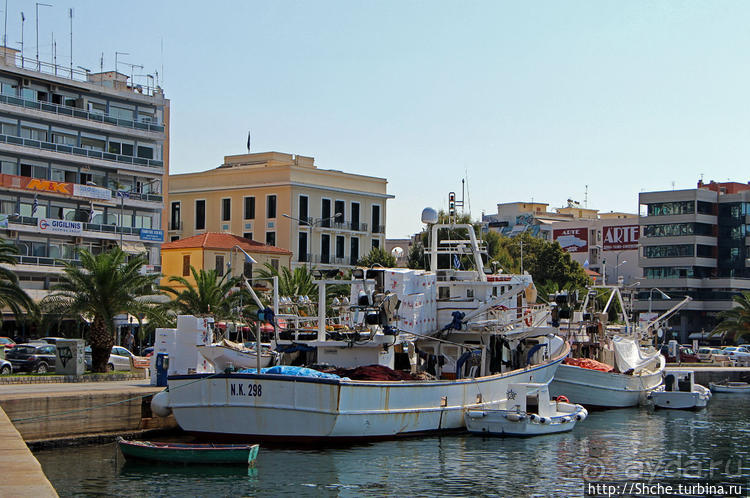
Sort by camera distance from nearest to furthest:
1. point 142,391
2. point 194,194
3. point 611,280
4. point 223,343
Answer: point 142,391, point 223,343, point 194,194, point 611,280

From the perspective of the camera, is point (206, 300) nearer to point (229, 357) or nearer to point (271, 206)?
point (229, 357)

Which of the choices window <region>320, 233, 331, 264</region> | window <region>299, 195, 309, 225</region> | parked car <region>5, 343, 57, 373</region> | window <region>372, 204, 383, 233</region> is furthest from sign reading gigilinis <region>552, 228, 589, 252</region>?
parked car <region>5, 343, 57, 373</region>

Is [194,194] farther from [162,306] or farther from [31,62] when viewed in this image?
[162,306]

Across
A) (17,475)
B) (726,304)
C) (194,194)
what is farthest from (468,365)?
(726,304)

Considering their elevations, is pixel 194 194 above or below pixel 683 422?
above

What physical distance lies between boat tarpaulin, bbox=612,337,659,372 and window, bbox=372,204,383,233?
41997 millimetres

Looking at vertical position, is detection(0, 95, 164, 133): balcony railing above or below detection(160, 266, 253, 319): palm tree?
above

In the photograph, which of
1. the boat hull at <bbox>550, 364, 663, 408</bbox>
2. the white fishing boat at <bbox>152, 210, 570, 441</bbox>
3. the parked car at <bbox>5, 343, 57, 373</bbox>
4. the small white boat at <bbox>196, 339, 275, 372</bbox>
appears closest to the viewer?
the white fishing boat at <bbox>152, 210, 570, 441</bbox>

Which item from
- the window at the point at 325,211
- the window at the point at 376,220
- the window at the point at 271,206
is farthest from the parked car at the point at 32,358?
the window at the point at 376,220

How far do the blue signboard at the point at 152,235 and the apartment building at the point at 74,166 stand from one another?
7 centimetres

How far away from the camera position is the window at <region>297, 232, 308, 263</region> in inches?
3253

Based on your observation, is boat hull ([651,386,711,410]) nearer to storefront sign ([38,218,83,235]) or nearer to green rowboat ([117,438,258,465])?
green rowboat ([117,438,258,465])

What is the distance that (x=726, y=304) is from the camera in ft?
336

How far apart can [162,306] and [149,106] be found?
31.0 meters
